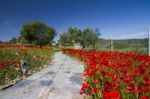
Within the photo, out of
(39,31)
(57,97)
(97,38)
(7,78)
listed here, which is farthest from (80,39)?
(57,97)

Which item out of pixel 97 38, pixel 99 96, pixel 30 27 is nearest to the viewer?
pixel 99 96

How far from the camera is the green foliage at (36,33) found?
6059 cm

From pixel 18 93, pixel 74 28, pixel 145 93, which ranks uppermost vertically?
pixel 74 28

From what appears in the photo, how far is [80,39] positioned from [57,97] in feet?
115

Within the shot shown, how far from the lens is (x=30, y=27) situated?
60.8m

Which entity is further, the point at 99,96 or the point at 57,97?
the point at 57,97

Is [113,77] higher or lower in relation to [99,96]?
higher

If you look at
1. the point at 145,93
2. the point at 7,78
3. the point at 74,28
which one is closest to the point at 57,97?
the point at 145,93

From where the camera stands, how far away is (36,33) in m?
61.3

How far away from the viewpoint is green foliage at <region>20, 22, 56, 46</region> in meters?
60.6

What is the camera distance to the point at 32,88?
24.6ft

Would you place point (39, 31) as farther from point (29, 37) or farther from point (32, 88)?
point (32, 88)

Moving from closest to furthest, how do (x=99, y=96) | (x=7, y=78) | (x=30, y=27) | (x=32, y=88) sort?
(x=99, y=96) < (x=32, y=88) < (x=7, y=78) < (x=30, y=27)

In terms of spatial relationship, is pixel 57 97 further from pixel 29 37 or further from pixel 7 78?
pixel 29 37
